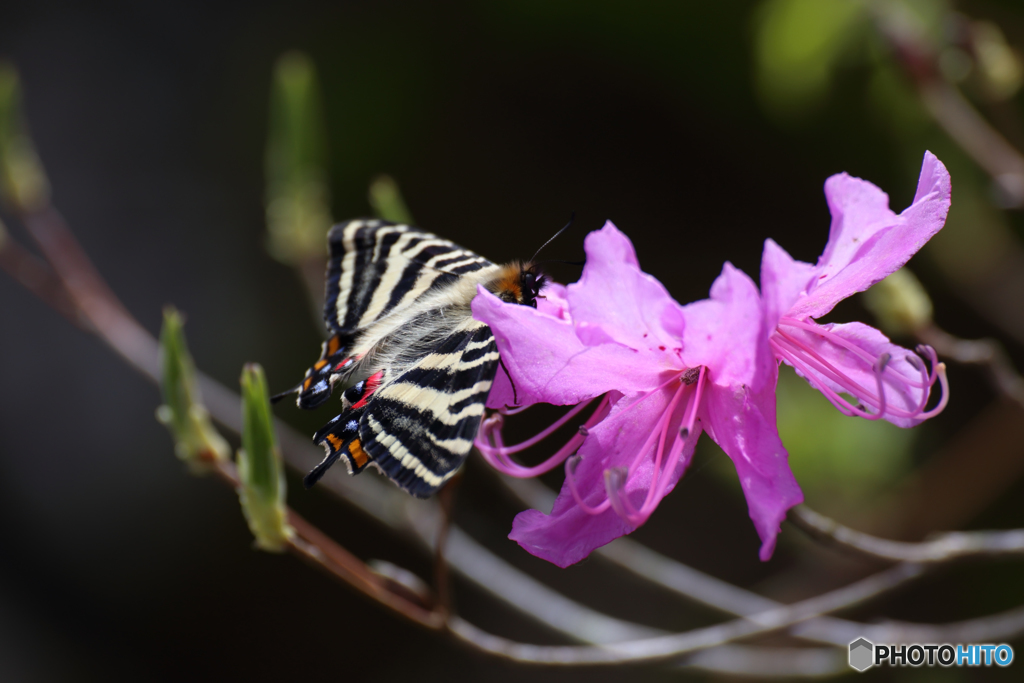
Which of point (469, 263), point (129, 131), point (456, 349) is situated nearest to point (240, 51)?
point (129, 131)

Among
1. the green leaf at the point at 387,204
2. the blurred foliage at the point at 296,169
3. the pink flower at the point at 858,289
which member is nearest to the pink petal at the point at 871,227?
the pink flower at the point at 858,289

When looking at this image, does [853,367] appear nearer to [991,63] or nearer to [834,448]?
[991,63]

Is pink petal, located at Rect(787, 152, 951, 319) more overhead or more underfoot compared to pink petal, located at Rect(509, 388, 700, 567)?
more overhead

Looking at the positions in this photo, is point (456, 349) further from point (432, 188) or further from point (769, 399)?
point (432, 188)

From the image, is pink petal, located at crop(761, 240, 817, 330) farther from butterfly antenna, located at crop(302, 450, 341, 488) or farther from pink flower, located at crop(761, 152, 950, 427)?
butterfly antenna, located at crop(302, 450, 341, 488)

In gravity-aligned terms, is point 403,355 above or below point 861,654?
above

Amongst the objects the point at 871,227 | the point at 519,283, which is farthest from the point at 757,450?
the point at 519,283

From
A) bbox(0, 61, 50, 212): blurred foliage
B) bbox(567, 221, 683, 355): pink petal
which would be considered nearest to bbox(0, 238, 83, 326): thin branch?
bbox(0, 61, 50, 212): blurred foliage
